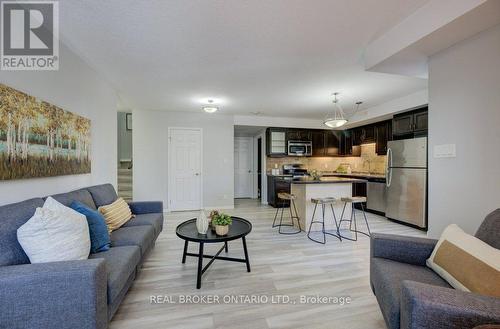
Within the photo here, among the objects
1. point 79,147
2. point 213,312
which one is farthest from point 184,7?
point 213,312

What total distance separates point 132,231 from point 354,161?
6172 mm

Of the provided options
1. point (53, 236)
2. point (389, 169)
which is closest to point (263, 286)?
point (53, 236)

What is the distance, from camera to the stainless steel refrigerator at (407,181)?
12.6 feet

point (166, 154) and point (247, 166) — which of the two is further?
point (247, 166)

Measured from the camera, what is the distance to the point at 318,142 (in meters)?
6.36

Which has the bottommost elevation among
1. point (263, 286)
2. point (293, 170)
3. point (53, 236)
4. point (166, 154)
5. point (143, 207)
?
point (263, 286)

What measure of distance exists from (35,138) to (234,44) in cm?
204

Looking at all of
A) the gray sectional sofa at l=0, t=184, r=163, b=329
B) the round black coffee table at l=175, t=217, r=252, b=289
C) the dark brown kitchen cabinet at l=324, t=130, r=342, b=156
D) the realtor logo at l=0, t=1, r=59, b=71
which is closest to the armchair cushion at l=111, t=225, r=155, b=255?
the round black coffee table at l=175, t=217, r=252, b=289

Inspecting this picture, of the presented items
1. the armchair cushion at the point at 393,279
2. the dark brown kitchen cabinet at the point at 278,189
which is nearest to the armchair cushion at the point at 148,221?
the armchair cushion at the point at 393,279

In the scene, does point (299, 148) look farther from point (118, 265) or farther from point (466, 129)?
point (118, 265)

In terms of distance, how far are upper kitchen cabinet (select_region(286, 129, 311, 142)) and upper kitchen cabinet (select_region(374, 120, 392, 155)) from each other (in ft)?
5.67

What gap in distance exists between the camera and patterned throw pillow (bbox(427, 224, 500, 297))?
3.55 feet

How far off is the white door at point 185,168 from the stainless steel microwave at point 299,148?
100 inches

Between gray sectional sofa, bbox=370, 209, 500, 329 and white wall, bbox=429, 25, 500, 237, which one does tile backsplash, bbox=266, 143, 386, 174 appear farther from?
gray sectional sofa, bbox=370, 209, 500, 329
